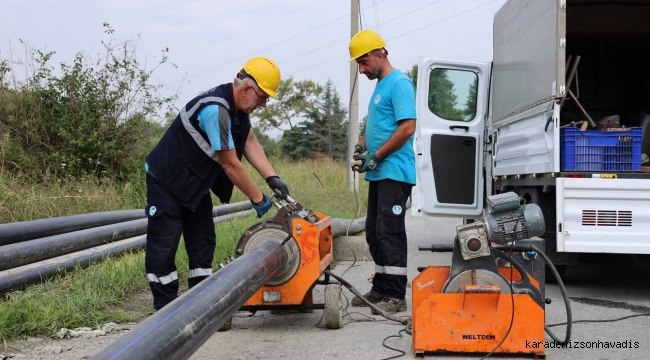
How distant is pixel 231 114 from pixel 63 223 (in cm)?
234

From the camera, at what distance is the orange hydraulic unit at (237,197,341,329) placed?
187 inches

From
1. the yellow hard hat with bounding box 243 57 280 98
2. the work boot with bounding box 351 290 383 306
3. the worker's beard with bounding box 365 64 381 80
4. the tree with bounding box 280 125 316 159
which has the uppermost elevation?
the tree with bounding box 280 125 316 159

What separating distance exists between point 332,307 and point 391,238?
919 mm

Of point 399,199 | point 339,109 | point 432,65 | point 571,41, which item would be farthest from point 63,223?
point 339,109

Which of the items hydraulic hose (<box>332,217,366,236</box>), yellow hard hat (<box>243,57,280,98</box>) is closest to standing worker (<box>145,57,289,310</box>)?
yellow hard hat (<box>243,57,280,98</box>)

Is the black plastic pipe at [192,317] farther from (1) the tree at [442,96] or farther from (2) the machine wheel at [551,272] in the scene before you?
(1) the tree at [442,96]

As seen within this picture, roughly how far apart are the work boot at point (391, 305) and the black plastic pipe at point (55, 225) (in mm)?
2763

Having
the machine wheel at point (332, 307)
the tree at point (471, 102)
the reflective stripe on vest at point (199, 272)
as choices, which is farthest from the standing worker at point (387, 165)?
the tree at point (471, 102)

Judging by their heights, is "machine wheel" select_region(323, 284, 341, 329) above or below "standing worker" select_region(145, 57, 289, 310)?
below

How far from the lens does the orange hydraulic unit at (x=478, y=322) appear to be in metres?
3.97

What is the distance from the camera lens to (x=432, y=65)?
29.1 ft

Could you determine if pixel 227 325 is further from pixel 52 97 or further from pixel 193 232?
pixel 52 97

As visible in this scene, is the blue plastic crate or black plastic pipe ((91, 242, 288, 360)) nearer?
black plastic pipe ((91, 242, 288, 360))

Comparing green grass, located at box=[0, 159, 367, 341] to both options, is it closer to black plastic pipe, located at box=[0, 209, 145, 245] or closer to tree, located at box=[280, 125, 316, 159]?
black plastic pipe, located at box=[0, 209, 145, 245]
